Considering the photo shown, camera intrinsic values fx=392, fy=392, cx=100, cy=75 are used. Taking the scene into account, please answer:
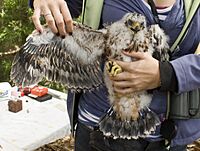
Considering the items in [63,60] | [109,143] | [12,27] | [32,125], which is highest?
[63,60]

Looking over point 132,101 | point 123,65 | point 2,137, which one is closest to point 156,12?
point 123,65

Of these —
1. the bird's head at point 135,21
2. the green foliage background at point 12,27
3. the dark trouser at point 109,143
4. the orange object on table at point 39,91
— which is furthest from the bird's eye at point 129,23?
the green foliage background at point 12,27

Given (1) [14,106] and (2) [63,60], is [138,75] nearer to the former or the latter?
(2) [63,60]

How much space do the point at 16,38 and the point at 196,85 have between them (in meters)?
3.21

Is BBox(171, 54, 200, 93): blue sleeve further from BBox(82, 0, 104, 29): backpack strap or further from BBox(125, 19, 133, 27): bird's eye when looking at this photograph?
BBox(82, 0, 104, 29): backpack strap

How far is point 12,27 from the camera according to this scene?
4.33 meters

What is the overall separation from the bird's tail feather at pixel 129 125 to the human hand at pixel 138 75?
0.16 m

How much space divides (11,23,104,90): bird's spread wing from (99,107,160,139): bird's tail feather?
0.45 feet

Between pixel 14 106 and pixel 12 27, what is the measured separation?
5.56 feet

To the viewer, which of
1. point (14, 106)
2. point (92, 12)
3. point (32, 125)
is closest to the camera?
point (92, 12)

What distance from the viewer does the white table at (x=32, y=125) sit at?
8.26ft

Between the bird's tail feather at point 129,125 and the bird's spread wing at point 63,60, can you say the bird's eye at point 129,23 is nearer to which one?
the bird's spread wing at point 63,60

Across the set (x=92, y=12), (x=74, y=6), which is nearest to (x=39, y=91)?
(x=74, y=6)

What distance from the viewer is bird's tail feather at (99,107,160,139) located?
55.1 inches
